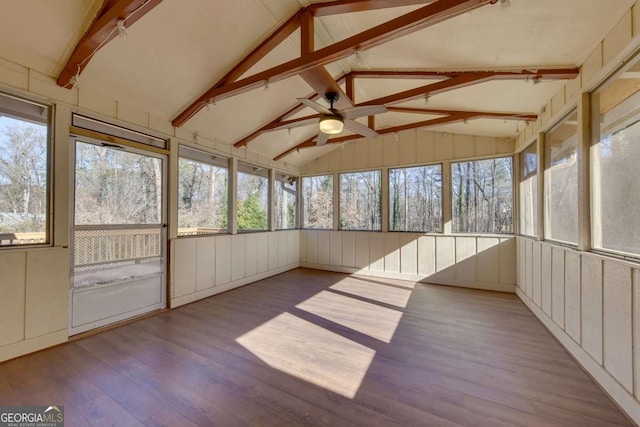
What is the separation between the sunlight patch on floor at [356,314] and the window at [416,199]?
2.17 m

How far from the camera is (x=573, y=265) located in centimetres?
255

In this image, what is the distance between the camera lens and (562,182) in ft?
9.73

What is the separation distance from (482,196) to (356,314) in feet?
10.8

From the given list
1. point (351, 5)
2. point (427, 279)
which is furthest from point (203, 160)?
point (427, 279)

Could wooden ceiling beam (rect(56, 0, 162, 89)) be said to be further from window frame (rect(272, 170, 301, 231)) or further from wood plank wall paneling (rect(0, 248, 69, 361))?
window frame (rect(272, 170, 301, 231))

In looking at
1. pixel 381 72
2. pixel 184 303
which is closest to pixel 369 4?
pixel 381 72

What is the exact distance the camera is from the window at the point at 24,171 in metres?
2.47

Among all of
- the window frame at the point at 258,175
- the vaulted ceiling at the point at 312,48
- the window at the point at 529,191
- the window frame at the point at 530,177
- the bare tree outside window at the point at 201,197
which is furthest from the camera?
the window frame at the point at 258,175

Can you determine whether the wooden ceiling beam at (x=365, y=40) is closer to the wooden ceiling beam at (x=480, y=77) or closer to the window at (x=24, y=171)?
the wooden ceiling beam at (x=480, y=77)

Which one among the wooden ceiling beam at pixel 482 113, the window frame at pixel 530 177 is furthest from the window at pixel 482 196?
the wooden ceiling beam at pixel 482 113

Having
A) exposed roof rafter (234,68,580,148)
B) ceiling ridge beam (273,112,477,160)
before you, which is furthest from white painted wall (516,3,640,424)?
ceiling ridge beam (273,112,477,160)

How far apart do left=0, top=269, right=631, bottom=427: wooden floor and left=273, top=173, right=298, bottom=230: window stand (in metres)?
2.92

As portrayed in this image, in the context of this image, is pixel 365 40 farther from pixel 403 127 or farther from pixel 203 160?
pixel 203 160

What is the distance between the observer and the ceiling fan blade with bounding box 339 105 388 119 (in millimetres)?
2608
